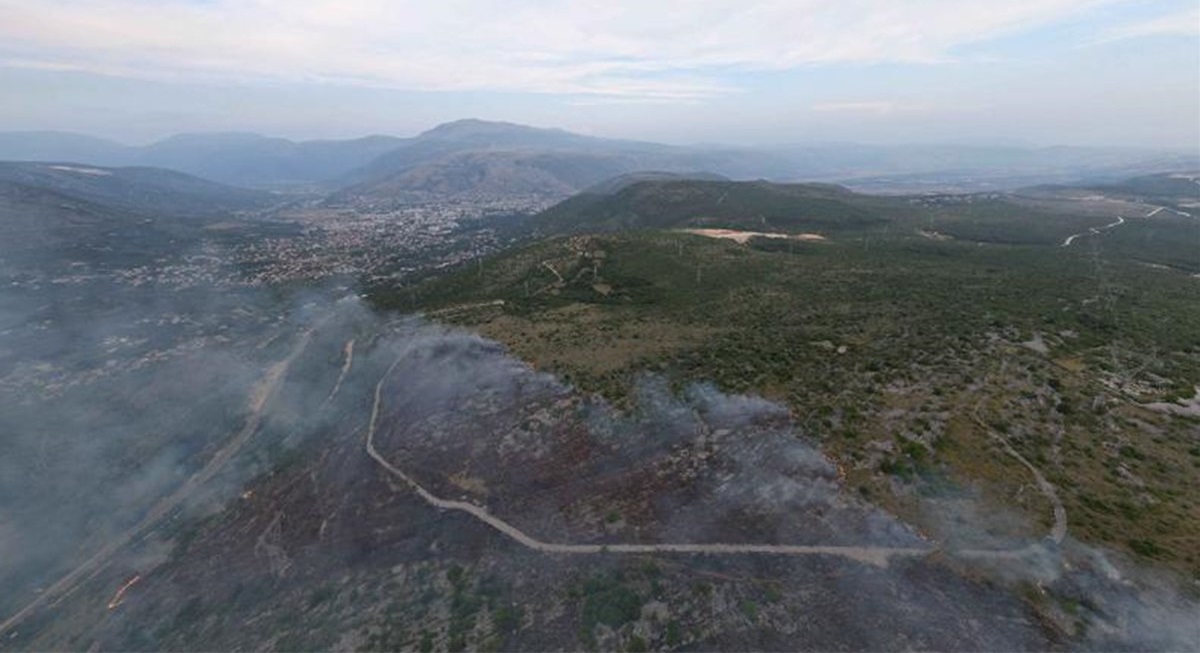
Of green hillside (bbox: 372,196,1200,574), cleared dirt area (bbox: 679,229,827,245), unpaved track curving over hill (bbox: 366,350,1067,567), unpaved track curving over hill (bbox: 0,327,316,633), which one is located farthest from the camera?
cleared dirt area (bbox: 679,229,827,245)

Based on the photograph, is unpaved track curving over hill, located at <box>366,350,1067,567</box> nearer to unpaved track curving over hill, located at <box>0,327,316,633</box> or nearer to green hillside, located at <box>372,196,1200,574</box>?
green hillside, located at <box>372,196,1200,574</box>

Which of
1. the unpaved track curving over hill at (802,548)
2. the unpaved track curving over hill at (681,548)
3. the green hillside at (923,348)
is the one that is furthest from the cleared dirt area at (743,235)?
the unpaved track curving over hill at (681,548)

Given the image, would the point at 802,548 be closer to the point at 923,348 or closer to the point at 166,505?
the point at 923,348

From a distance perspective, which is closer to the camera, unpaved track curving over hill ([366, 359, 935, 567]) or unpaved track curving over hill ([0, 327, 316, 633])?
unpaved track curving over hill ([366, 359, 935, 567])

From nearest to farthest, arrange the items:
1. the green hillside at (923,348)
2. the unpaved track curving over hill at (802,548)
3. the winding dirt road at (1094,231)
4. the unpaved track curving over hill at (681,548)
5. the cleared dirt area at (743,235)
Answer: the unpaved track curving over hill at (802,548)
the unpaved track curving over hill at (681,548)
the green hillside at (923,348)
the winding dirt road at (1094,231)
the cleared dirt area at (743,235)

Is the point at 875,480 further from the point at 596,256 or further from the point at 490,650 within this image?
the point at 596,256

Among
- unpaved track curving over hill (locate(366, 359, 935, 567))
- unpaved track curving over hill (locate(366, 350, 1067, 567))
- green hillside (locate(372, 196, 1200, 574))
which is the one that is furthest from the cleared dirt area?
unpaved track curving over hill (locate(366, 359, 935, 567))

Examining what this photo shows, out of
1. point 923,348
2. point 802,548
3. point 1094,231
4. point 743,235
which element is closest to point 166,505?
point 802,548

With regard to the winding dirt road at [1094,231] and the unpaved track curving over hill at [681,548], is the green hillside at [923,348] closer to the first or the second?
the unpaved track curving over hill at [681,548]
